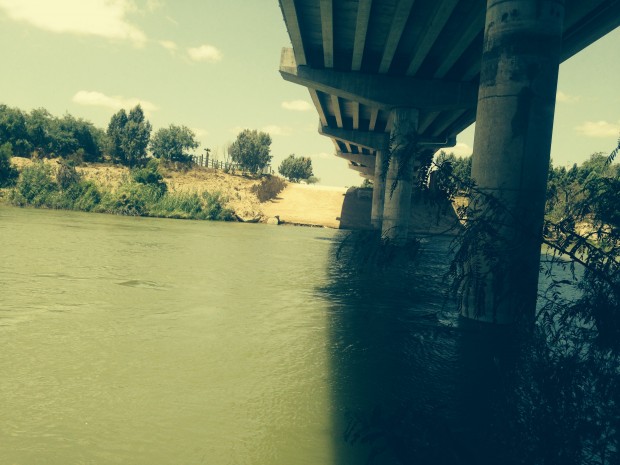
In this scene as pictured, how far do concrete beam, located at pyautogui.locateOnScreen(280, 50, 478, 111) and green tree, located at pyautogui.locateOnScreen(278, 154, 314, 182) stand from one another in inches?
2908

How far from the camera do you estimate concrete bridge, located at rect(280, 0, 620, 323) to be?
15.9 ft

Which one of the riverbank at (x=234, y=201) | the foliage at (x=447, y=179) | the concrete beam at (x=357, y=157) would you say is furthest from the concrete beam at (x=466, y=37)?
the concrete beam at (x=357, y=157)

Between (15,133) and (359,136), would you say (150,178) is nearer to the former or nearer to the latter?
(15,133)

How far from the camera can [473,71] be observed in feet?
78.2

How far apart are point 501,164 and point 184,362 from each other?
7177mm

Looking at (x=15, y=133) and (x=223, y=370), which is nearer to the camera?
(x=223, y=370)

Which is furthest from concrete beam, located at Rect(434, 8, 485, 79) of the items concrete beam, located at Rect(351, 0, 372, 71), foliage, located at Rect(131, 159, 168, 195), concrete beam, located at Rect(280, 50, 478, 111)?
foliage, located at Rect(131, 159, 168, 195)

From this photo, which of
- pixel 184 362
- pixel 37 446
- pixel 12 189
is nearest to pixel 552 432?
pixel 37 446

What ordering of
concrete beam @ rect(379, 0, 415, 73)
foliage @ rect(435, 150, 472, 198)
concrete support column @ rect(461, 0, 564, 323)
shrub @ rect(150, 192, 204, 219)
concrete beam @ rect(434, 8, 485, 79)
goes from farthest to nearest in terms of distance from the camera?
shrub @ rect(150, 192, 204, 219) → concrete beam @ rect(434, 8, 485, 79) → concrete beam @ rect(379, 0, 415, 73) → concrete support column @ rect(461, 0, 564, 323) → foliage @ rect(435, 150, 472, 198)

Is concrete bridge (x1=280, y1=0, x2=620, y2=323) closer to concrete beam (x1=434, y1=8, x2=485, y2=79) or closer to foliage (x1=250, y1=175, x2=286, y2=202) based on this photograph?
concrete beam (x1=434, y1=8, x2=485, y2=79)

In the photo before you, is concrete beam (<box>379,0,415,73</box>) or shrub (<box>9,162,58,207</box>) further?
shrub (<box>9,162,58,207</box>)

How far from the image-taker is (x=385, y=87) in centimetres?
2594

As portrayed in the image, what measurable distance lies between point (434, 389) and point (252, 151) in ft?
238

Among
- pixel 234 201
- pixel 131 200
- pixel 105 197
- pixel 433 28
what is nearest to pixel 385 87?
pixel 433 28
